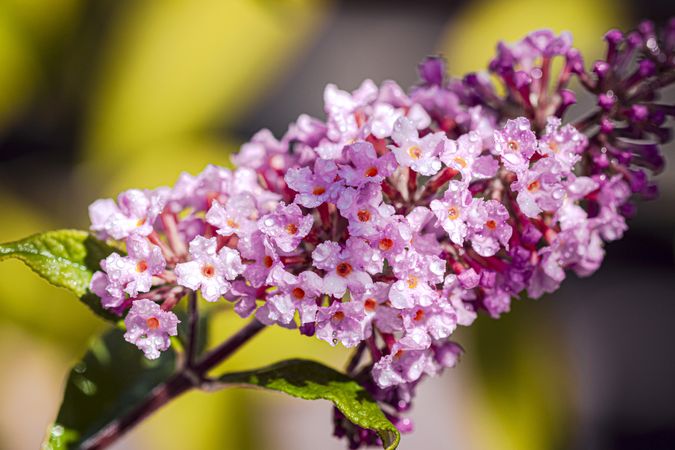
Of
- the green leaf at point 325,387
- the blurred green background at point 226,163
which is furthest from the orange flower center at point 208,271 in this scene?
the blurred green background at point 226,163

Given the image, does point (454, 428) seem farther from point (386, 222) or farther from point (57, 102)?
point (386, 222)

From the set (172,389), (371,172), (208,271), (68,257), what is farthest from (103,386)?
(371,172)

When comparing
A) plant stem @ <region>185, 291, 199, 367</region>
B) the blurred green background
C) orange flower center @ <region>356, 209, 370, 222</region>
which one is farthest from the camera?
the blurred green background

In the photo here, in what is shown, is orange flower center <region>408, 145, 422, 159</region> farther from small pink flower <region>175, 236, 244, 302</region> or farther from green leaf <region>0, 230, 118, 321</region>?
green leaf <region>0, 230, 118, 321</region>

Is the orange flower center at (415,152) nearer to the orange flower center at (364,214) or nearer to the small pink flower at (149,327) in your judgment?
the orange flower center at (364,214)

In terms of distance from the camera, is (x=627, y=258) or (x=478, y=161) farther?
(x=627, y=258)

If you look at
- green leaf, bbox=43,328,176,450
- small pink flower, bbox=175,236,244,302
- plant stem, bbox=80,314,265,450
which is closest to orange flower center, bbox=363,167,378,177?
small pink flower, bbox=175,236,244,302

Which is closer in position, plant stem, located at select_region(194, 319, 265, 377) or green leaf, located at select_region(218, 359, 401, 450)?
green leaf, located at select_region(218, 359, 401, 450)

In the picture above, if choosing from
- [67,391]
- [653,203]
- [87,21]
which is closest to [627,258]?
[653,203]
